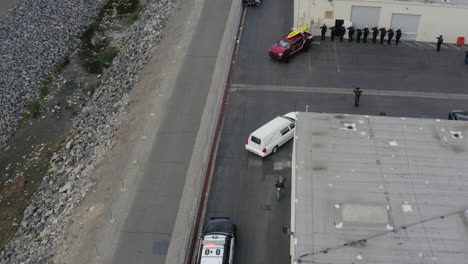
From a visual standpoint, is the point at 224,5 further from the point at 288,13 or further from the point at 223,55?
the point at 223,55

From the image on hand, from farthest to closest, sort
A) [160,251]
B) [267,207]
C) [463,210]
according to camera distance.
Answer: [267,207] < [160,251] < [463,210]

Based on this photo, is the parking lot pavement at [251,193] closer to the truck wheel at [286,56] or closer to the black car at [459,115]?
the truck wheel at [286,56]

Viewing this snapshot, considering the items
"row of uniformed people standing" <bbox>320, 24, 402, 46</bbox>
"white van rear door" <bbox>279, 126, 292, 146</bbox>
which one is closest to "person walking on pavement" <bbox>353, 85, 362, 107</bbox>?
"white van rear door" <bbox>279, 126, 292, 146</bbox>

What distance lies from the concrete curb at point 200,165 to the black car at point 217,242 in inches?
42.6

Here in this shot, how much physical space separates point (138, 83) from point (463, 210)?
2182cm

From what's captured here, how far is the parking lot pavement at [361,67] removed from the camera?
3039 centimetres

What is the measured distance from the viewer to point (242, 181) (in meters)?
23.7

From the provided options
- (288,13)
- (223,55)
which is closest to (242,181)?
(223,55)

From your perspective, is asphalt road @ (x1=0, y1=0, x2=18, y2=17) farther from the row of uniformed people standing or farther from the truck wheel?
the row of uniformed people standing

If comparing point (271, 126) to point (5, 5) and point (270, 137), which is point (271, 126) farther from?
point (5, 5)

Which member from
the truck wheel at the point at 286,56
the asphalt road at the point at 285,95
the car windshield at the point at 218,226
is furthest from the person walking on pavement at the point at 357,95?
the car windshield at the point at 218,226

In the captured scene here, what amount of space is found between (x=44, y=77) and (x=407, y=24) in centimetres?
2837

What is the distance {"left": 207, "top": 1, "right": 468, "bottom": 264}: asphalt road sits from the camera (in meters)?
21.9

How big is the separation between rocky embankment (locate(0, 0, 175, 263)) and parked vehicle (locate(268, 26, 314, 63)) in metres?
9.39
